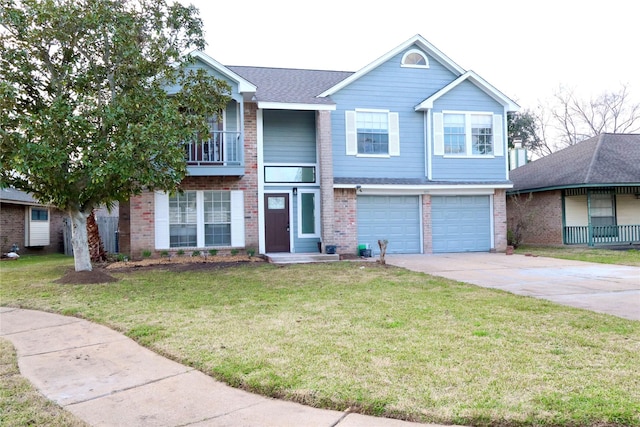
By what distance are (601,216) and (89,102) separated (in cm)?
1975

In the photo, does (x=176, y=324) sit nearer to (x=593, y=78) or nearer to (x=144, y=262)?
(x=144, y=262)

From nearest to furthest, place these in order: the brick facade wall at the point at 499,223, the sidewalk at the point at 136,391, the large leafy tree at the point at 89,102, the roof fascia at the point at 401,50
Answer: the sidewalk at the point at 136,391 < the large leafy tree at the point at 89,102 < the roof fascia at the point at 401,50 < the brick facade wall at the point at 499,223

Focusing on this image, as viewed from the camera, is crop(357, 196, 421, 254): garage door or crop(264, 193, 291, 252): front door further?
crop(357, 196, 421, 254): garage door

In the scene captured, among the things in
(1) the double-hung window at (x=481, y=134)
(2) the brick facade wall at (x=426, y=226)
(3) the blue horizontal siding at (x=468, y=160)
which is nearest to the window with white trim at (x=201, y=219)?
(2) the brick facade wall at (x=426, y=226)

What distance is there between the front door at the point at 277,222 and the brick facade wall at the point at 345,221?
1631 mm

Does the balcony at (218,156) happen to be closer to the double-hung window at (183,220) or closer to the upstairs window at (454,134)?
the double-hung window at (183,220)

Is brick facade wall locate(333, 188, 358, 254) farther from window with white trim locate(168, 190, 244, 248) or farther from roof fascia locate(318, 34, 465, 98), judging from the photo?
roof fascia locate(318, 34, 465, 98)

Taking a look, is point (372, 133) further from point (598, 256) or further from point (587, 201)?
point (587, 201)

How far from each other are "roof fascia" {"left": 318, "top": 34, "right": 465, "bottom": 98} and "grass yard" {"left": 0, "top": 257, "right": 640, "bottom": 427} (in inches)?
336

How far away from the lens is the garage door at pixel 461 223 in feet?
56.6

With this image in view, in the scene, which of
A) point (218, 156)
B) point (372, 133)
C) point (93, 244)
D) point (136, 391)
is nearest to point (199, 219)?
point (218, 156)

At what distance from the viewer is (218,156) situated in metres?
14.7

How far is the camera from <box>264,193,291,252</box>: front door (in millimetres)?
15742

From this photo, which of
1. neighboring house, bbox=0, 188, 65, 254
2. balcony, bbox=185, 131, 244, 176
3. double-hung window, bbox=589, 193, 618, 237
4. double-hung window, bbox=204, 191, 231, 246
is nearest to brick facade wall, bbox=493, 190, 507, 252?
double-hung window, bbox=589, 193, 618, 237
